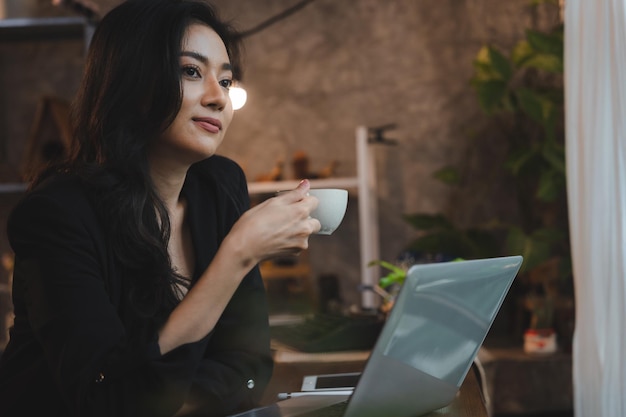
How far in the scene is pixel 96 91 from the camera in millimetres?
1253

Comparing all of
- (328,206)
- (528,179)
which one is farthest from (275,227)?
(528,179)

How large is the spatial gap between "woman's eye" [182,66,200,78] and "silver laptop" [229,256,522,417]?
1.72 feet

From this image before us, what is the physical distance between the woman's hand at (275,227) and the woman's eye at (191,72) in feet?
0.90

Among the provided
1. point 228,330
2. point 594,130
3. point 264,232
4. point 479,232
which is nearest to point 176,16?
point 264,232

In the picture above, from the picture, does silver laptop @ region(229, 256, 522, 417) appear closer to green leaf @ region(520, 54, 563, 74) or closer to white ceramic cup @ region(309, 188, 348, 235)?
white ceramic cup @ region(309, 188, 348, 235)

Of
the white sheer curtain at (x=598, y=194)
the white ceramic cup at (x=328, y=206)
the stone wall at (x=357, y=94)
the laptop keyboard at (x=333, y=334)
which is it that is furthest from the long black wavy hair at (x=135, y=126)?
the stone wall at (x=357, y=94)

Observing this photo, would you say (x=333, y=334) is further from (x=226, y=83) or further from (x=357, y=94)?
(x=357, y=94)

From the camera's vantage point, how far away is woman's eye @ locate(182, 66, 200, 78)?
4.04ft

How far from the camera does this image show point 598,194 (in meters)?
1.87

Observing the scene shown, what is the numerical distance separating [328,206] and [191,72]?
1.05ft

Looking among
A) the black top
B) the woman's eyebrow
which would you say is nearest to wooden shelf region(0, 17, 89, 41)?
the woman's eyebrow

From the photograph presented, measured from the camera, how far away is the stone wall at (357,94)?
4.11m

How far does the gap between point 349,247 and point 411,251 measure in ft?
2.12

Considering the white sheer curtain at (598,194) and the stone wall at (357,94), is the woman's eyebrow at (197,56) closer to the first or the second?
the white sheer curtain at (598,194)
